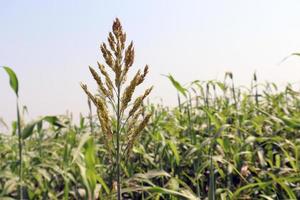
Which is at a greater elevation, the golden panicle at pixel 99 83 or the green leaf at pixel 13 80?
the green leaf at pixel 13 80

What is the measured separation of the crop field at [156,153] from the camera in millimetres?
1118

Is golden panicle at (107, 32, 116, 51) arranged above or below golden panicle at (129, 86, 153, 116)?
above

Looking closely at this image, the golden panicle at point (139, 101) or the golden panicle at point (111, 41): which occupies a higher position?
the golden panicle at point (111, 41)

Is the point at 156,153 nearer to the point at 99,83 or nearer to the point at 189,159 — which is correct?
the point at 189,159

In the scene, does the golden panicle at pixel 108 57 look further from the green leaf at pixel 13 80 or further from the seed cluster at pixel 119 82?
the green leaf at pixel 13 80

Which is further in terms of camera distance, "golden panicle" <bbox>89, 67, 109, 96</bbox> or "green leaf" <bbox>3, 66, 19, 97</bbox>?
"green leaf" <bbox>3, 66, 19, 97</bbox>

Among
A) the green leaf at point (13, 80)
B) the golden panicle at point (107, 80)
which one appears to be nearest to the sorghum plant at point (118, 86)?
the golden panicle at point (107, 80)

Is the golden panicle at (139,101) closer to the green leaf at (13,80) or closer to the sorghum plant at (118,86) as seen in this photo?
the sorghum plant at (118,86)

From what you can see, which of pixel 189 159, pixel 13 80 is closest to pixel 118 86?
pixel 13 80

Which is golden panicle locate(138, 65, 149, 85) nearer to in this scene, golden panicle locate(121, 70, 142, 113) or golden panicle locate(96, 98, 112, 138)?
golden panicle locate(121, 70, 142, 113)

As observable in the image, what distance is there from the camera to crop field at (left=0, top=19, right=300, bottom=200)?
112 centimetres

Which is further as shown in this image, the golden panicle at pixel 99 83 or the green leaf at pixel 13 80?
the green leaf at pixel 13 80

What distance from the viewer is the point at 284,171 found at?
263 cm

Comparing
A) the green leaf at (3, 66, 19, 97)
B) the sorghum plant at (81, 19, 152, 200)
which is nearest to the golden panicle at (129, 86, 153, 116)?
the sorghum plant at (81, 19, 152, 200)
